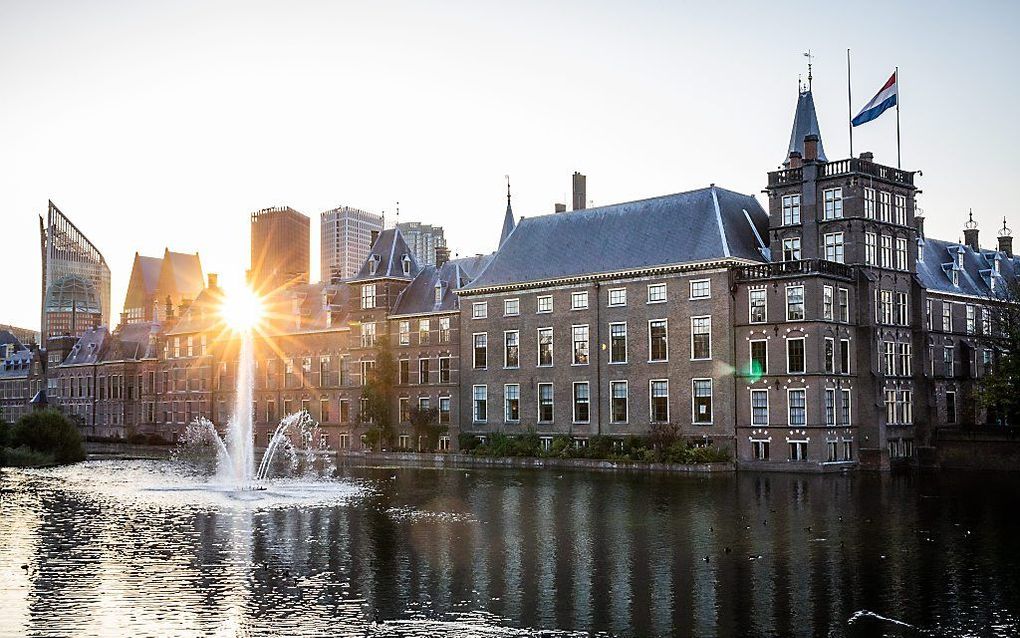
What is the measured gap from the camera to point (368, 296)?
89062 millimetres

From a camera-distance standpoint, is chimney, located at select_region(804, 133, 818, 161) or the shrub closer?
chimney, located at select_region(804, 133, 818, 161)

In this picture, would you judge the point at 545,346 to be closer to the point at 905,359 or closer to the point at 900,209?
the point at 905,359

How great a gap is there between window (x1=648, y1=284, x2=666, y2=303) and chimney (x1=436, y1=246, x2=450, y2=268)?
86.3ft

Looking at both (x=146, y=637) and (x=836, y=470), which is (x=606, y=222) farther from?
(x=146, y=637)

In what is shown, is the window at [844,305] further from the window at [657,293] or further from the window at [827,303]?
the window at [657,293]

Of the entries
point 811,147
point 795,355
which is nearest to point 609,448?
point 795,355

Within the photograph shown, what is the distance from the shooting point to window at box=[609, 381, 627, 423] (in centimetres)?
6956

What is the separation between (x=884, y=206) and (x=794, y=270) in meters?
8.52

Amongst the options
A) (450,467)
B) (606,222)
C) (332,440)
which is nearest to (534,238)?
(606,222)

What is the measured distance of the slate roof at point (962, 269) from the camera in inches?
2879

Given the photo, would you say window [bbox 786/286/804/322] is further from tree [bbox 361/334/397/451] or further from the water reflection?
tree [bbox 361/334/397/451]

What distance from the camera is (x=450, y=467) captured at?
68375 mm

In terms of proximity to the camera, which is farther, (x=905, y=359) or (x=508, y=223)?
(x=508, y=223)

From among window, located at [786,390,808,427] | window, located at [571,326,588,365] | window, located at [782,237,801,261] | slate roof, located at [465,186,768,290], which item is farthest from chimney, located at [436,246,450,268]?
window, located at [786,390,808,427]
